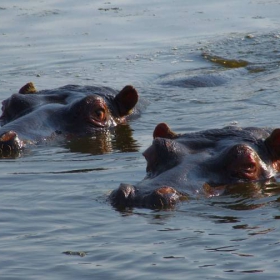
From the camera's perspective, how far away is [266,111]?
1276 centimetres

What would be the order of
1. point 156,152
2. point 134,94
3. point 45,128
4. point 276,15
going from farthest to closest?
point 276,15 → point 134,94 → point 45,128 → point 156,152

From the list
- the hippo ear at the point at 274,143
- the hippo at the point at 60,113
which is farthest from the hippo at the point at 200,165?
the hippo at the point at 60,113

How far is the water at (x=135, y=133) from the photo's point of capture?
23.2 feet

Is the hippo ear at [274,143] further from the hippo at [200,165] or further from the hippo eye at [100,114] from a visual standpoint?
the hippo eye at [100,114]

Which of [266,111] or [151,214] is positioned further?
[266,111]

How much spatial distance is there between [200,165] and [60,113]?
3.47 metres

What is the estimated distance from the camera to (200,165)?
28.5ft

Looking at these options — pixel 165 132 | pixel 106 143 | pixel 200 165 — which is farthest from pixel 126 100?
pixel 200 165

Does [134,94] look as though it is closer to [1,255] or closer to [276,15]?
[1,255]

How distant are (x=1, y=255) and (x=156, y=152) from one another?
2.18 m

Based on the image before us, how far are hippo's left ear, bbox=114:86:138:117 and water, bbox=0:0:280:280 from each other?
19cm

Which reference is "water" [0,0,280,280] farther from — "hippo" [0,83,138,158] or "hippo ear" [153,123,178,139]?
"hippo ear" [153,123,178,139]

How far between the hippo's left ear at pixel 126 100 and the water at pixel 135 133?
0.63 ft

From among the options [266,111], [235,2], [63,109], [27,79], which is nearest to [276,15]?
[235,2]
